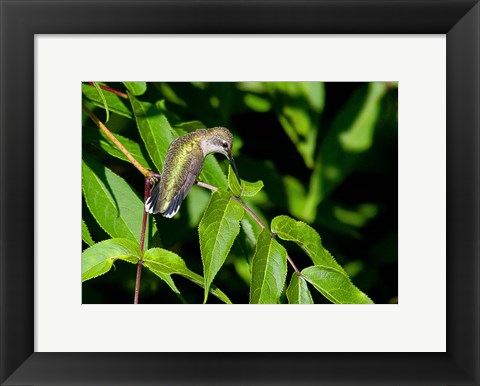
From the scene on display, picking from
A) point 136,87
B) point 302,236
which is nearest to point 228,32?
point 136,87

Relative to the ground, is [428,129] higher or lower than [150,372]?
higher

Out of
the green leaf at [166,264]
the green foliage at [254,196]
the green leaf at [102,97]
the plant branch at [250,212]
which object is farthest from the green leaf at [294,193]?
the green leaf at [102,97]

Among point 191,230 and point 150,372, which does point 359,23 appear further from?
point 150,372

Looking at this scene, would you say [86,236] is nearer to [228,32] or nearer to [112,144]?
[112,144]

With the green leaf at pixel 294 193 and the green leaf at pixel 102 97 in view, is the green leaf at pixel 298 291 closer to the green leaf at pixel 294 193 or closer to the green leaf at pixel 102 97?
the green leaf at pixel 294 193

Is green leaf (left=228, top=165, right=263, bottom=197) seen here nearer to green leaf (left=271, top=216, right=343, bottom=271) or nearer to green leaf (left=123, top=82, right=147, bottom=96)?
green leaf (left=271, top=216, right=343, bottom=271)

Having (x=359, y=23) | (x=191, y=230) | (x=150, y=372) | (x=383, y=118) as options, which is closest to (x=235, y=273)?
(x=191, y=230)
